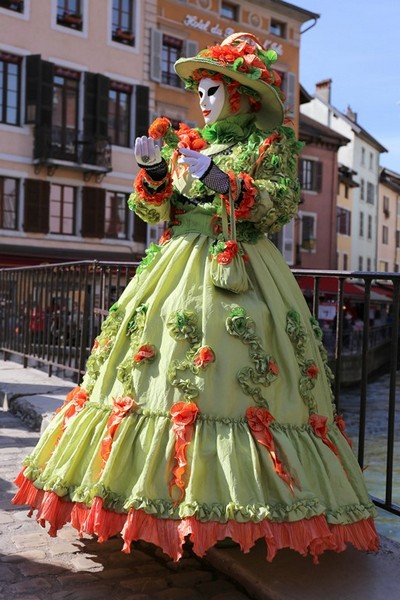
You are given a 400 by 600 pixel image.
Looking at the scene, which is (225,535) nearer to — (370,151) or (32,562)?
(32,562)

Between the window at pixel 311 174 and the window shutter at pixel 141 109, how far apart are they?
12075mm

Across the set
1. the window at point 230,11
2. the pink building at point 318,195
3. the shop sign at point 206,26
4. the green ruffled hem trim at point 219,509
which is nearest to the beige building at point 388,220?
the pink building at point 318,195

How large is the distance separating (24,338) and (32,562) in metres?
4.76

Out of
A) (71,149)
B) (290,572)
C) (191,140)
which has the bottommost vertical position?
(290,572)

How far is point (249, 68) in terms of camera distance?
9.50 ft

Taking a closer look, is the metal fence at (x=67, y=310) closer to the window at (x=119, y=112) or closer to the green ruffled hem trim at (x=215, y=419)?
the green ruffled hem trim at (x=215, y=419)

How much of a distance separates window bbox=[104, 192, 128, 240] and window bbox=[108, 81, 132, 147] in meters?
1.64

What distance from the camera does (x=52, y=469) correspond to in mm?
2566

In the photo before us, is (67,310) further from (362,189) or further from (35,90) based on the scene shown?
(362,189)

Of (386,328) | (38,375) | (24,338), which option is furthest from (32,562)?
(386,328)

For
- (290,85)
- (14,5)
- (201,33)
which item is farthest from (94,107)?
(290,85)

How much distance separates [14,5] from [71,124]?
346 cm

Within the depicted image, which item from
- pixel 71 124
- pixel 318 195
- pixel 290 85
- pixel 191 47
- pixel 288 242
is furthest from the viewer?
pixel 318 195

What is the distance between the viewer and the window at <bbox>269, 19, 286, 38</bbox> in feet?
85.5
